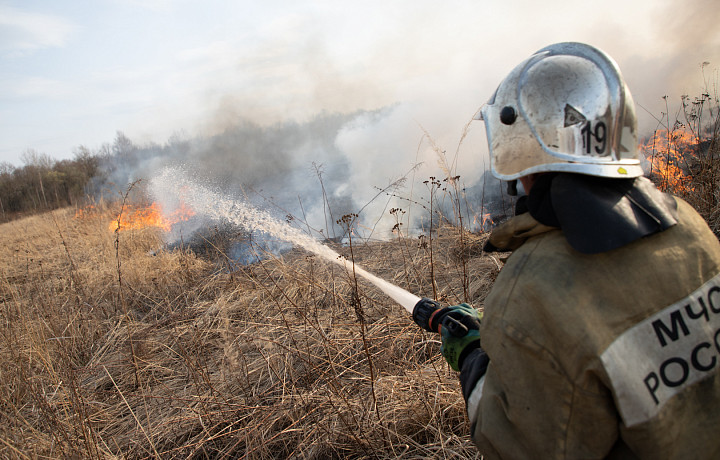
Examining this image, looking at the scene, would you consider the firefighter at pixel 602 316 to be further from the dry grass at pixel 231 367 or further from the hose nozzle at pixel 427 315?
the dry grass at pixel 231 367

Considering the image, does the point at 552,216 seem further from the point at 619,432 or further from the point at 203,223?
the point at 203,223

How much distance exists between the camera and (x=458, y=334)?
1375 mm

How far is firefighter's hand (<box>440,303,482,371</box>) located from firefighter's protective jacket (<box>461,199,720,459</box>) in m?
0.36

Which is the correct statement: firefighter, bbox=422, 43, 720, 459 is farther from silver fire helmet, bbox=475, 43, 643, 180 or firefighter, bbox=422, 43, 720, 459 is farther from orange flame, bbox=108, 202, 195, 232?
orange flame, bbox=108, 202, 195, 232

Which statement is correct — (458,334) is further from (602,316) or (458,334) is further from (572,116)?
(572,116)

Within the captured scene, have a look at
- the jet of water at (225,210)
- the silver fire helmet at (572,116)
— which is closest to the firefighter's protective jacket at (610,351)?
the silver fire helmet at (572,116)

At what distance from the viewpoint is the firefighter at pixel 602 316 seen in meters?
0.86

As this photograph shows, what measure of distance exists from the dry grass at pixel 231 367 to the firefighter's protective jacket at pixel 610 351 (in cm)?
124

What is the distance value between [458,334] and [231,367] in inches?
103

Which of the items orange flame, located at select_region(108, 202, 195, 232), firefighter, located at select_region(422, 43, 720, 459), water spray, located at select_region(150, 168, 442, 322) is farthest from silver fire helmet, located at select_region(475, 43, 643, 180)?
orange flame, located at select_region(108, 202, 195, 232)

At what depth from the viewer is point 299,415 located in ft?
8.20

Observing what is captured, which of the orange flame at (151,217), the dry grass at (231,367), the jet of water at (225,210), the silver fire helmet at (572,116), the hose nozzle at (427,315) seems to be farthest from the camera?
the orange flame at (151,217)

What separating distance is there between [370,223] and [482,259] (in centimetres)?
485

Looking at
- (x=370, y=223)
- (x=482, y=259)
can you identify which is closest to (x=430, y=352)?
(x=482, y=259)
